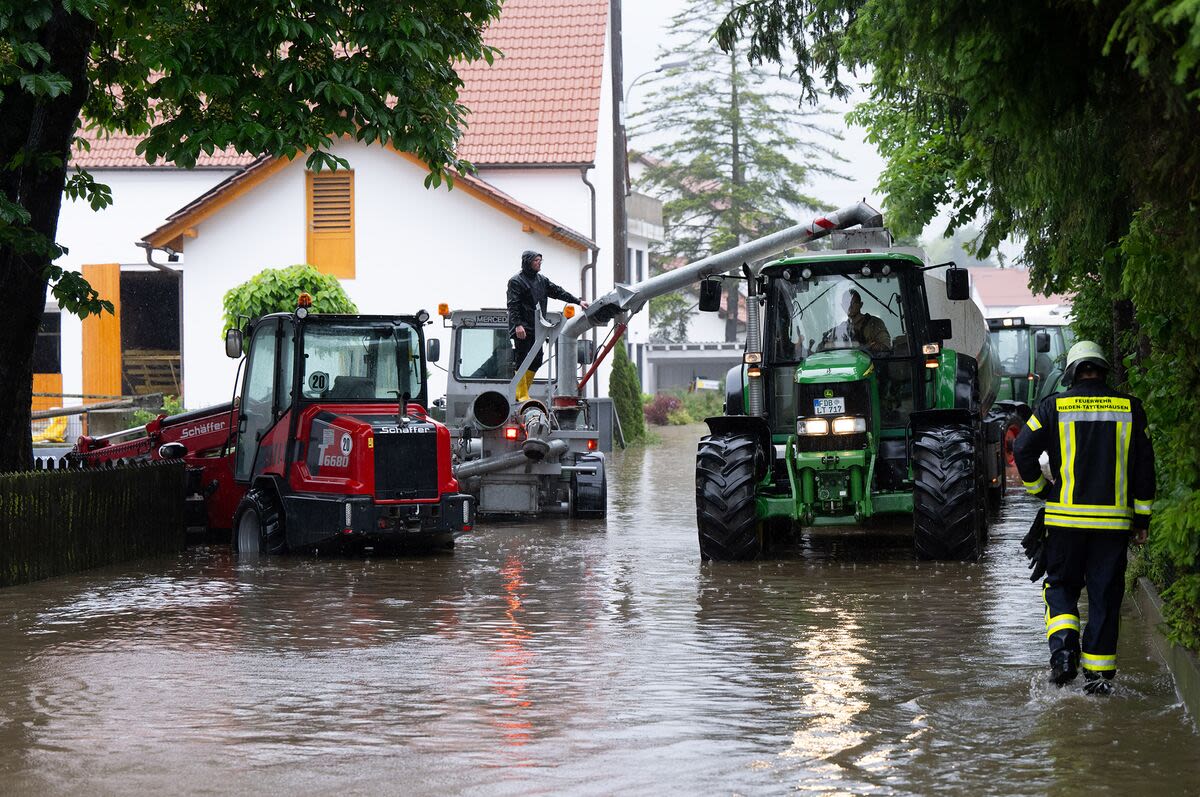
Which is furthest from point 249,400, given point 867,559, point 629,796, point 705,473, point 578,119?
point 578,119

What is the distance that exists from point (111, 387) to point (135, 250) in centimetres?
335

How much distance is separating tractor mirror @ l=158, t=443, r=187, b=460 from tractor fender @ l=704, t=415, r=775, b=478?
611 centimetres

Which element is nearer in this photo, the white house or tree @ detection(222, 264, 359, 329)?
tree @ detection(222, 264, 359, 329)

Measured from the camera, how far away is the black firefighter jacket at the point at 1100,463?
29.9 ft

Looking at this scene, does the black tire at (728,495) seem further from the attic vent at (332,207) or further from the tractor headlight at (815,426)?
the attic vent at (332,207)

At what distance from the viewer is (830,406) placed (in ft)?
50.9

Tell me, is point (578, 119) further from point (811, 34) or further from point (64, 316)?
point (811, 34)

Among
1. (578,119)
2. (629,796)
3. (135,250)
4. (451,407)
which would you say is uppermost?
(578,119)

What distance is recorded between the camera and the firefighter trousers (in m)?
9.02

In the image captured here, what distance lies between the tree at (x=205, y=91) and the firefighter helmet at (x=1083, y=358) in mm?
7808

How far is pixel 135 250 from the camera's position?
41.7 m

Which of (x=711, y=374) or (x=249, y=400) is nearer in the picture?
(x=249, y=400)

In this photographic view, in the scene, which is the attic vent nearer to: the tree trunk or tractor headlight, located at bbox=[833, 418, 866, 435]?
the tree trunk

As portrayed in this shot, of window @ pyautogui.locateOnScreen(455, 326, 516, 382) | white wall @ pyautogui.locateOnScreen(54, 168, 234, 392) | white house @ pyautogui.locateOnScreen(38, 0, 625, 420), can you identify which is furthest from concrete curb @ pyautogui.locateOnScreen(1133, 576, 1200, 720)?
white wall @ pyautogui.locateOnScreen(54, 168, 234, 392)
